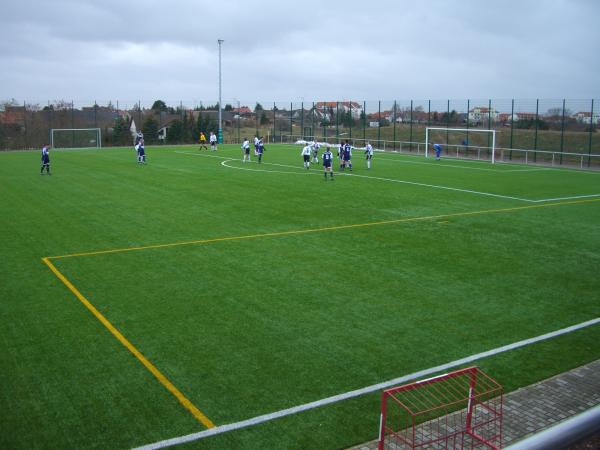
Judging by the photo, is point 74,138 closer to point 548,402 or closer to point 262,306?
point 262,306

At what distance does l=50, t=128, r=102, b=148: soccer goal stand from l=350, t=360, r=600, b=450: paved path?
52.1 meters

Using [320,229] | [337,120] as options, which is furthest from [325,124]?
[320,229]

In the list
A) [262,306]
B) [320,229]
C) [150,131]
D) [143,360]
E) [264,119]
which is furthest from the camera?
[264,119]

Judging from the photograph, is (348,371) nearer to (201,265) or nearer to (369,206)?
(201,265)

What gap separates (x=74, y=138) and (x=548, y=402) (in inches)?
2080

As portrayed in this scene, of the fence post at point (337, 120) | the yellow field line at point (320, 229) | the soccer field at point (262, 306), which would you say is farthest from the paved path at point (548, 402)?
the fence post at point (337, 120)

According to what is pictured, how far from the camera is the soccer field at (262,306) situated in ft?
22.7

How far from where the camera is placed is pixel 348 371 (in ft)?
26.1

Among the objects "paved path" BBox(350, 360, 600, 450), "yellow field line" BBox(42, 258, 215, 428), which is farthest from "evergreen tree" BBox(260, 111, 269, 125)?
"paved path" BBox(350, 360, 600, 450)

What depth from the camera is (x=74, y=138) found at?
53406mm

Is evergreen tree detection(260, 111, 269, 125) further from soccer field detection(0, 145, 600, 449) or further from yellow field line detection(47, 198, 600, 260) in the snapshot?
yellow field line detection(47, 198, 600, 260)

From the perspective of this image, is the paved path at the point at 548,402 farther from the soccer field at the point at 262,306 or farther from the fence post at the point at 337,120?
the fence post at the point at 337,120

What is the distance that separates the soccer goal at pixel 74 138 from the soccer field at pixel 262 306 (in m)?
33.0

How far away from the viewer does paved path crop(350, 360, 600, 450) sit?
6.49 m
